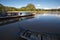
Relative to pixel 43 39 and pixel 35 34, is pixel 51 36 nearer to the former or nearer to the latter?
pixel 43 39

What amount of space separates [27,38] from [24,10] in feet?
143

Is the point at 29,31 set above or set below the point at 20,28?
above

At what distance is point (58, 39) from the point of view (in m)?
3.69

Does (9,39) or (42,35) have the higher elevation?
(42,35)

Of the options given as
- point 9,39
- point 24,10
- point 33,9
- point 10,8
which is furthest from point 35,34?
point 33,9

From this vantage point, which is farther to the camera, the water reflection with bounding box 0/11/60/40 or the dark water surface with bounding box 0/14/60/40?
the dark water surface with bounding box 0/14/60/40

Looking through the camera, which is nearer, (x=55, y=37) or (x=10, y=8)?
(x=55, y=37)

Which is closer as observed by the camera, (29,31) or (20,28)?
(29,31)

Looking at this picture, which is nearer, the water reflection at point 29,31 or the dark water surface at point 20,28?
the water reflection at point 29,31

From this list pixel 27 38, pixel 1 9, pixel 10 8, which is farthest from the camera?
pixel 10 8

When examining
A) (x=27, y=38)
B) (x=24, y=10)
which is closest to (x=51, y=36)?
(x=27, y=38)

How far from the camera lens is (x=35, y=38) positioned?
4387 millimetres

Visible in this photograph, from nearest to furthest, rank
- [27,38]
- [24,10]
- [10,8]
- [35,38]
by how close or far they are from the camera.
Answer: [35,38], [27,38], [10,8], [24,10]

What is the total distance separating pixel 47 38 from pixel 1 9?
28980mm
